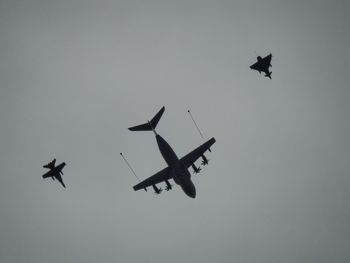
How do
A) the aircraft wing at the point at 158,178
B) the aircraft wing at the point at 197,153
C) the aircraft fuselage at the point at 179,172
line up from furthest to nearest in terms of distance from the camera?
the aircraft wing at the point at 158,178 < the aircraft wing at the point at 197,153 < the aircraft fuselage at the point at 179,172

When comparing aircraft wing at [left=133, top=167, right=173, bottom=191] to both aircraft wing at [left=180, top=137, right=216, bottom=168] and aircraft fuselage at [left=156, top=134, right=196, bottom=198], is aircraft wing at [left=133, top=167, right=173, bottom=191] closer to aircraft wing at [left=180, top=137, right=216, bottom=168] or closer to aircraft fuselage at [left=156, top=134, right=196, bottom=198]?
aircraft fuselage at [left=156, top=134, right=196, bottom=198]

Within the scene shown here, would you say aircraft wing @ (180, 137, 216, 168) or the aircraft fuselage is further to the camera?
aircraft wing @ (180, 137, 216, 168)

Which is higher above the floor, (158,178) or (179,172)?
(158,178)

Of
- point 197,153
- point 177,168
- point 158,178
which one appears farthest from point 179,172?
point 158,178

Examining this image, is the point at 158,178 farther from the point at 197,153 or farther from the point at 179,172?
the point at 197,153

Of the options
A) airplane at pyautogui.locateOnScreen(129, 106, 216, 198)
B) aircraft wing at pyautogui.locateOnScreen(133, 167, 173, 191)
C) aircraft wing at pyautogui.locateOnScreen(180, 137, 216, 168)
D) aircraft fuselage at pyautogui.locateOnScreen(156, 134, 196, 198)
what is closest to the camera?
airplane at pyautogui.locateOnScreen(129, 106, 216, 198)

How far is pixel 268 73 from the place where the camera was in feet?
191

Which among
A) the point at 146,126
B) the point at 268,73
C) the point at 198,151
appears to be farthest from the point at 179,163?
the point at 268,73

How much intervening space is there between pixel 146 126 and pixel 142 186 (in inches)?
533

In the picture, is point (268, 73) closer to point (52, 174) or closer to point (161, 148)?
point (161, 148)

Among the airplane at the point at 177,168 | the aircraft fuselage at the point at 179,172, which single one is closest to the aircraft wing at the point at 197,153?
the airplane at the point at 177,168

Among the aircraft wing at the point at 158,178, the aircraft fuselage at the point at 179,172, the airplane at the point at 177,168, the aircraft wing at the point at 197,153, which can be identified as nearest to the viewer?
the airplane at the point at 177,168

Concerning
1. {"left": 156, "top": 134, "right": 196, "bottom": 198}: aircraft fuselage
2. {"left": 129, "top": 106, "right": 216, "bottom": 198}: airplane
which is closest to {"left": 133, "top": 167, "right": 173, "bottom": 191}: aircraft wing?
{"left": 129, "top": 106, "right": 216, "bottom": 198}: airplane

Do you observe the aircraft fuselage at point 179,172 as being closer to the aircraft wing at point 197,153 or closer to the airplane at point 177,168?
the airplane at point 177,168
